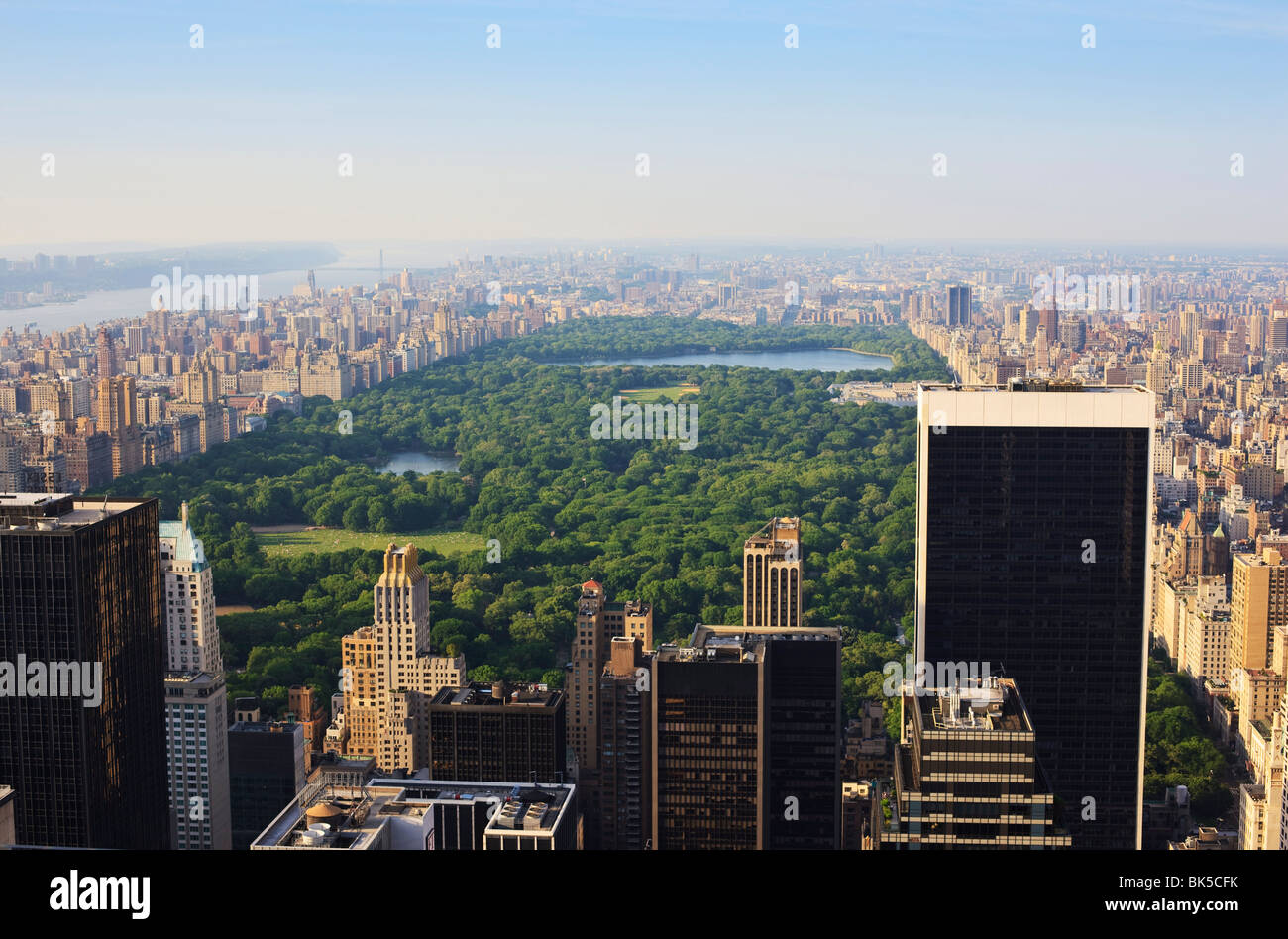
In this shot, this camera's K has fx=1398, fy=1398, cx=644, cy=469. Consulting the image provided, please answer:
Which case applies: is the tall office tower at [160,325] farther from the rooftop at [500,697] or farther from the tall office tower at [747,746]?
the tall office tower at [747,746]

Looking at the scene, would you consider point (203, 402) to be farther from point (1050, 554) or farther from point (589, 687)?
point (1050, 554)

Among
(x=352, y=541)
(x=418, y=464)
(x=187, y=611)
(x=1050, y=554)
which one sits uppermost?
(x=1050, y=554)

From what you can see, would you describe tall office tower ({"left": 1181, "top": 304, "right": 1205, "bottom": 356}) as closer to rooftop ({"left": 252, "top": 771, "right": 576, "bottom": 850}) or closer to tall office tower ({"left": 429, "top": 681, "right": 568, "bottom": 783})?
tall office tower ({"left": 429, "top": 681, "right": 568, "bottom": 783})

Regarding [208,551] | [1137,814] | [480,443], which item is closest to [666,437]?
[480,443]

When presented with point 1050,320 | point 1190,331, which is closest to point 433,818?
point 1190,331

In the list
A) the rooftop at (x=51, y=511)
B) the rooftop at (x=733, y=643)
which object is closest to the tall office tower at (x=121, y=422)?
the rooftop at (x=51, y=511)
